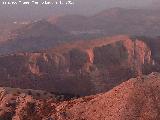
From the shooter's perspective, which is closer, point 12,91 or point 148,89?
point 148,89

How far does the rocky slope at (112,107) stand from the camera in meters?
68.1

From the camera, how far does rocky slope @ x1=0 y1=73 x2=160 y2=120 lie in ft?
223

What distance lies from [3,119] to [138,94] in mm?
24502

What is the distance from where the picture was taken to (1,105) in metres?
86.8

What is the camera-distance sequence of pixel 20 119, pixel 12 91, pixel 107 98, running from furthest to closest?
pixel 12 91
pixel 20 119
pixel 107 98

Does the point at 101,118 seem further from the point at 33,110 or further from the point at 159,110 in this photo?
the point at 33,110

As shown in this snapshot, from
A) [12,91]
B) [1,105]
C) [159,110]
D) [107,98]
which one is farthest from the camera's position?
[12,91]

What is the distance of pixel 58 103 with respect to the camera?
268 ft

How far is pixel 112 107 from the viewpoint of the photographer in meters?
70.1

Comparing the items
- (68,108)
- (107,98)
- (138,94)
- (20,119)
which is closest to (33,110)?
(20,119)

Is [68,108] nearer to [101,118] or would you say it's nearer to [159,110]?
[101,118]

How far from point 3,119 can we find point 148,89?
25.8m

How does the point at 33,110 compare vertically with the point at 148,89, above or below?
below

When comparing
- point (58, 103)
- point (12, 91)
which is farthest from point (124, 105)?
point (12, 91)
